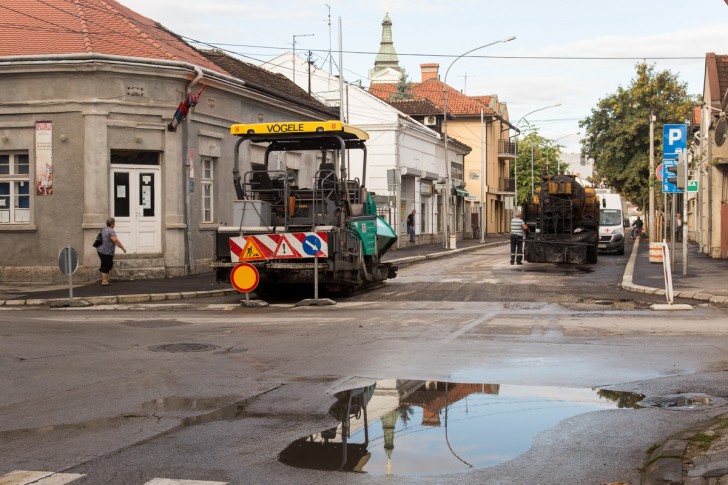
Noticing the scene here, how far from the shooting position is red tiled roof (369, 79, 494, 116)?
74.4 meters

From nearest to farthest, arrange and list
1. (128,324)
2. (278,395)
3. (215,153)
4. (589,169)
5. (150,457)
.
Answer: (150,457) < (278,395) < (128,324) < (215,153) < (589,169)

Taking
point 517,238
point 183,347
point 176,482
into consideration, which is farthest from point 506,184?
point 176,482

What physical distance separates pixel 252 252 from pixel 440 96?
60.4 m

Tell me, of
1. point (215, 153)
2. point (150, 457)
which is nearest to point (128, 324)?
point (150, 457)

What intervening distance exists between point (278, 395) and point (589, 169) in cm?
17591

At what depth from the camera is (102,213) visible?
76.5ft

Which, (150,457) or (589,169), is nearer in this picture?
(150,457)

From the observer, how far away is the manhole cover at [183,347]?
11.1m

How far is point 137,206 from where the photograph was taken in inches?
953

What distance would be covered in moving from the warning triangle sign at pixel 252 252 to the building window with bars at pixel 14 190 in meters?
8.87

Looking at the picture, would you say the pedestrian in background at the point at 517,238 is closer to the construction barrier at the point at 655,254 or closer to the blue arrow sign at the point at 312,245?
the construction barrier at the point at 655,254

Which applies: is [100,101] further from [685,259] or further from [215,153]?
[685,259]

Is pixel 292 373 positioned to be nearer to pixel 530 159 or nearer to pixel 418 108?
pixel 418 108

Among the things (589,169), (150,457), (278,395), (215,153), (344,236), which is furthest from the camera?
(589,169)
